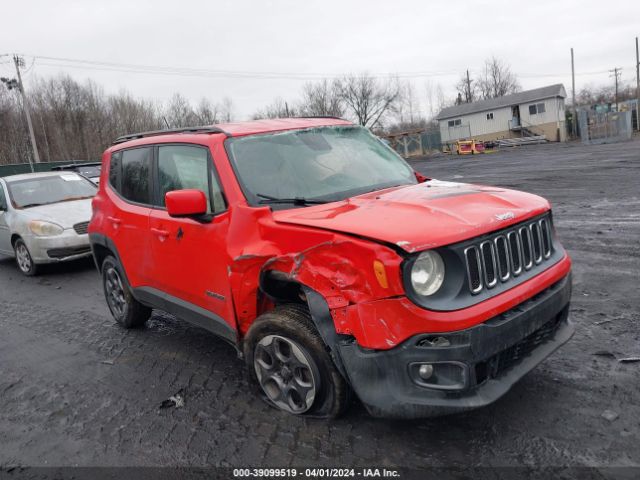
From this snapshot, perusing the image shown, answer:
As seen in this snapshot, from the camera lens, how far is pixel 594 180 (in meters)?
14.1

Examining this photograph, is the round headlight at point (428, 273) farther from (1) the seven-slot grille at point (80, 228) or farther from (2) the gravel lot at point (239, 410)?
(1) the seven-slot grille at point (80, 228)

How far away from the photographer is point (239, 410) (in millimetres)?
3545

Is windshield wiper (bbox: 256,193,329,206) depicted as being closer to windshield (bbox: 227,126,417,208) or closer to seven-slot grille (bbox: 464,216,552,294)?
windshield (bbox: 227,126,417,208)

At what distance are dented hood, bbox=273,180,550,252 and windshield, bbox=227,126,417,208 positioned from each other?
0.23 meters

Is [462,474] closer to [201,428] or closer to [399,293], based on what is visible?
[399,293]

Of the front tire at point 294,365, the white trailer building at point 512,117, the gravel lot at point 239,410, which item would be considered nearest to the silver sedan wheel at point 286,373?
the front tire at point 294,365

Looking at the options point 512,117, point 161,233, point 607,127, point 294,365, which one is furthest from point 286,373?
point 512,117

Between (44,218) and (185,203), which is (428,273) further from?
(44,218)

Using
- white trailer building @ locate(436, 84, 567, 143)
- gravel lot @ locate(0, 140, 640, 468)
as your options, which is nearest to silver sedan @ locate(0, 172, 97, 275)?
gravel lot @ locate(0, 140, 640, 468)

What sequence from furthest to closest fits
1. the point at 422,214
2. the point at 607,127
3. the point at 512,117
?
the point at 512,117 → the point at 607,127 → the point at 422,214

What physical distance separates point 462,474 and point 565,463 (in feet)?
1.78

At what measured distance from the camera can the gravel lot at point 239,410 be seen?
9.52 feet

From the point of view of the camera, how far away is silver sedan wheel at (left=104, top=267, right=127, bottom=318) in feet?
17.7

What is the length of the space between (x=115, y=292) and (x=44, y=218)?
3857mm
